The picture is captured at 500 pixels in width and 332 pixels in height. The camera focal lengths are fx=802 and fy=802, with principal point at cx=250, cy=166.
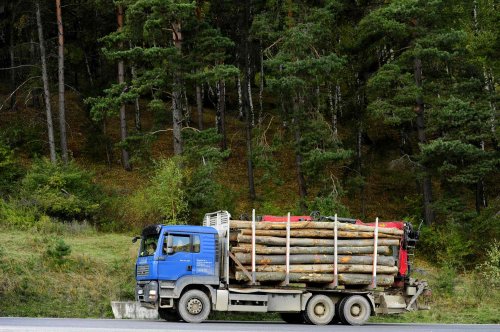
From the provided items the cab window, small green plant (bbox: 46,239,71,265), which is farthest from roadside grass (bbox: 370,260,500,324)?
small green plant (bbox: 46,239,71,265)

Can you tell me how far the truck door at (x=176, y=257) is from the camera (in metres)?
22.3

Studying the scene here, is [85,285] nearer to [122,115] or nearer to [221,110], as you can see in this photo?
[122,115]

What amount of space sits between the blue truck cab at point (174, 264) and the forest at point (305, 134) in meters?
11.5

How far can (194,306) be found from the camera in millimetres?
22375

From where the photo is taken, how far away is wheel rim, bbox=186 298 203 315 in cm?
2233

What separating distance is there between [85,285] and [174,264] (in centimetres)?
578

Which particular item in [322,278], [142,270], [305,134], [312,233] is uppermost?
[305,134]

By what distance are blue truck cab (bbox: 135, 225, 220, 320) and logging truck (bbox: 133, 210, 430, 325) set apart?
28mm

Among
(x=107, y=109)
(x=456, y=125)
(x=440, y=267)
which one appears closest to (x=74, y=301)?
(x=107, y=109)

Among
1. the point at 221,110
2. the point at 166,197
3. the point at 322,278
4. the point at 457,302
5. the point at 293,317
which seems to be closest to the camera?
the point at 322,278

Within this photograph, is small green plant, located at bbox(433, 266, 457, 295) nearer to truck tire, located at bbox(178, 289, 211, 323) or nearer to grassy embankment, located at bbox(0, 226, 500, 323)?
grassy embankment, located at bbox(0, 226, 500, 323)

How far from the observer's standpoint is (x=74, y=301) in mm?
25875

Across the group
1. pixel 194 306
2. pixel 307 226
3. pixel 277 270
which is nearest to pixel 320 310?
pixel 277 270

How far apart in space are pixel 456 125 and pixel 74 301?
69.5ft
